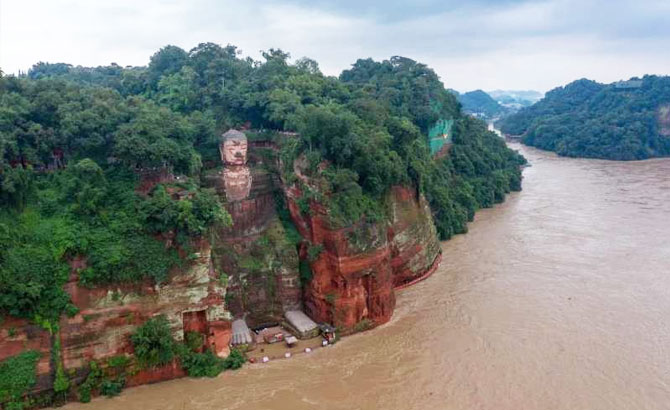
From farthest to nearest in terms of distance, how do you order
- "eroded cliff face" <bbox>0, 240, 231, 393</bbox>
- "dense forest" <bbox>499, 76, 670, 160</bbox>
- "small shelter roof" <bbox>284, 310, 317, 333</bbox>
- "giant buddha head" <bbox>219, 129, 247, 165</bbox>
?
1. "dense forest" <bbox>499, 76, 670, 160</bbox>
2. "giant buddha head" <bbox>219, 129, 247, 165</bbox>
3. "small shelter roof" <bbox>284, 310, 317, 333</bbox>
4. "eroded cliff face" <bbox>0, 240, 231, 393</bbox>

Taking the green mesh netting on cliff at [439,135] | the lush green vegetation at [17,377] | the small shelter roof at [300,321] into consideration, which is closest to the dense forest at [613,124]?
the green mesh netting on cliff at [439,135]

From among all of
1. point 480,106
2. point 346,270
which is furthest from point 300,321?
point 480,106

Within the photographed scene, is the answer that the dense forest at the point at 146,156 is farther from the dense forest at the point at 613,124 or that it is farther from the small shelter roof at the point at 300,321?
the dense forest at the point at 613,124

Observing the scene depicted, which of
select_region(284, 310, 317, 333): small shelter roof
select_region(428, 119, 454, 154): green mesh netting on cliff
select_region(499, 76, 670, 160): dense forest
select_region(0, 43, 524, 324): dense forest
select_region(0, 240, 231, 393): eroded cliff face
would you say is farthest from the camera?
select_region(499, 76, 670, 160): dense forest

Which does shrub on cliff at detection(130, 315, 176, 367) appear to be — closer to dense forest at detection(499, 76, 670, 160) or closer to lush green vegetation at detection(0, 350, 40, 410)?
lush green vegetation at detection(0, 350, 40, 410)

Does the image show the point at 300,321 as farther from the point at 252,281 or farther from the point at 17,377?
the point at 17,377

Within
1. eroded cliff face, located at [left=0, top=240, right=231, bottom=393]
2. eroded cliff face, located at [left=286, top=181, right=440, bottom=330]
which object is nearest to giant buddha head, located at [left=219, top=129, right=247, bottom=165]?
eroded cliff face, located at [left=286, top=181, right=440, bottom=330]
